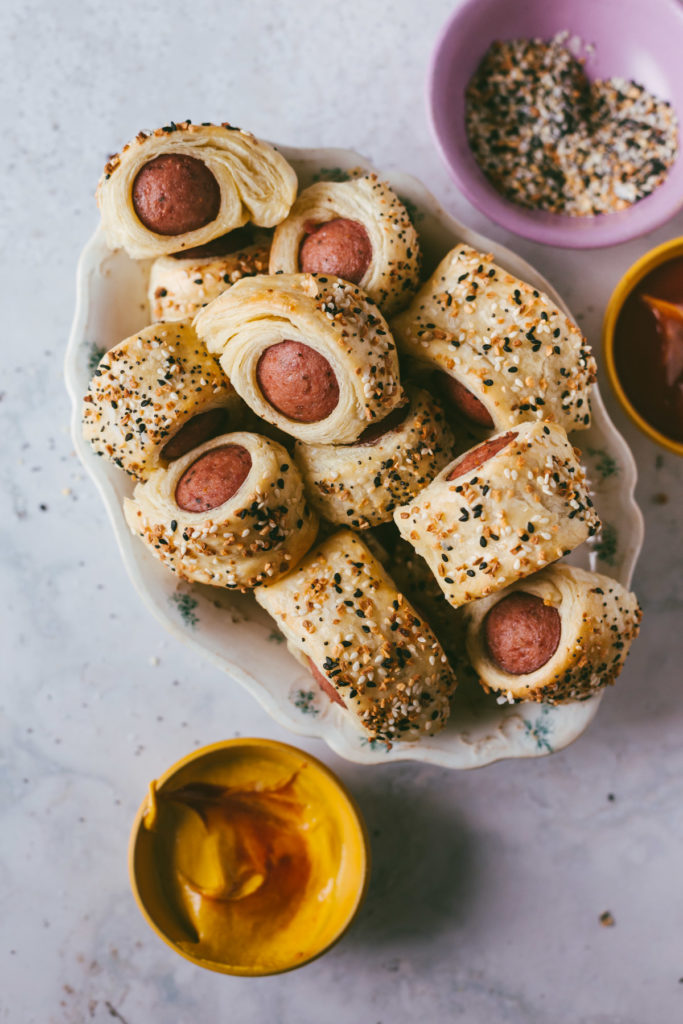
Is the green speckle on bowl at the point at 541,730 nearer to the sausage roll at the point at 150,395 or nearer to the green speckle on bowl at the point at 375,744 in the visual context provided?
the green speckle on bowl at the point at 375,744

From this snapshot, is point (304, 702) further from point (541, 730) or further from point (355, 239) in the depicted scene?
point (355, 239)

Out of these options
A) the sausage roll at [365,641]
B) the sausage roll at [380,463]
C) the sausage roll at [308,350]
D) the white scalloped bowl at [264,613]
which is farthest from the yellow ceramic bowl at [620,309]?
the sausage roll at [365,641]

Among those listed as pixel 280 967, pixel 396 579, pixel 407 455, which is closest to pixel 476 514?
pixel 407 455

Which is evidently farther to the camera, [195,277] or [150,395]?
[195,277]

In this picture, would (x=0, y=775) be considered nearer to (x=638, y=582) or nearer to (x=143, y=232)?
(x=143, y=232)

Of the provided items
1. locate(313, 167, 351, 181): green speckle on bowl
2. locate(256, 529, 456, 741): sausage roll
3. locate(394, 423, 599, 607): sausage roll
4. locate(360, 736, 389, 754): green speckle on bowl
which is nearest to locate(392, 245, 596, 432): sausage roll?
locate(394, 423, 599, 607): sausage roll

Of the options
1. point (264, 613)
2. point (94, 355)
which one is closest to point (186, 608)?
point (264, 613)

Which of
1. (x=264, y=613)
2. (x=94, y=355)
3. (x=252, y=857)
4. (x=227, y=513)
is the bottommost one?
(x=252, y=857)
